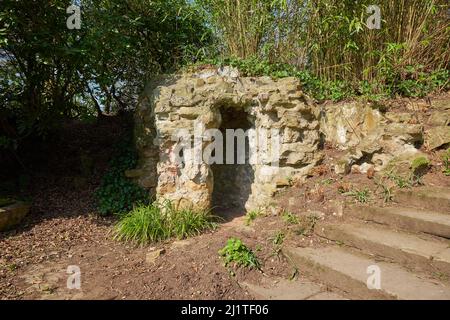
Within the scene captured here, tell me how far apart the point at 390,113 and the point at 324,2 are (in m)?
1.95

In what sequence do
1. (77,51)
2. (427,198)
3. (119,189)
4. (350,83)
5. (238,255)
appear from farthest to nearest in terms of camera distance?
(350,83)
(119,189)
(77,51)
(427,198)
(238,255)

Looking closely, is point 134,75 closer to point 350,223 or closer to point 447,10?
point 350,223

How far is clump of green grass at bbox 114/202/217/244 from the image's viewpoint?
4.14 meters

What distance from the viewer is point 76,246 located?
13.7 feet

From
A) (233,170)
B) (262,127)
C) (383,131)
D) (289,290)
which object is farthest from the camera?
(233,170)

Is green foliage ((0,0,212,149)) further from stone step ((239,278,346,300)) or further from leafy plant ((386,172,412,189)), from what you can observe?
leafy plant ((386,172,412,189))

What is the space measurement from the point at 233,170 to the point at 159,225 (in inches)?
75.6

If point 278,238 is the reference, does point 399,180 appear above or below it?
above

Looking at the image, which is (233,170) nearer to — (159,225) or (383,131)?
(159,225)

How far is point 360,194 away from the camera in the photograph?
13.4ft

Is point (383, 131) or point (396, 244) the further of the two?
point (383, 131)

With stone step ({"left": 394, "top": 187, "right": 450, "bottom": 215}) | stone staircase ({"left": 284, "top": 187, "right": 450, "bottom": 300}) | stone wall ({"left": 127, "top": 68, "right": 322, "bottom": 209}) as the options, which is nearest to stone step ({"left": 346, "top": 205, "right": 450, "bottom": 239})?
stone staircase ({"left": 284, "top": 187, "right": 450, "bottom": 300})

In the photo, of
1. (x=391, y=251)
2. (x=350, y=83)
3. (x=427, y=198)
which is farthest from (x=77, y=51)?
(x=427, y=198)
